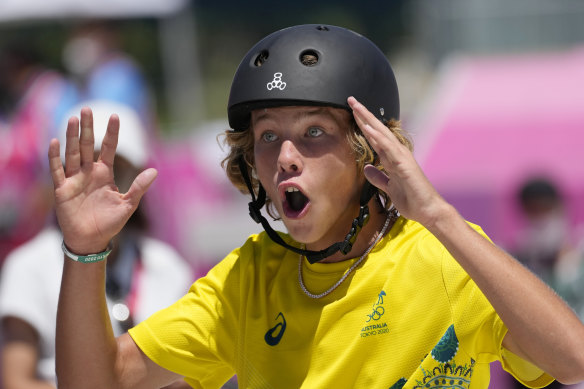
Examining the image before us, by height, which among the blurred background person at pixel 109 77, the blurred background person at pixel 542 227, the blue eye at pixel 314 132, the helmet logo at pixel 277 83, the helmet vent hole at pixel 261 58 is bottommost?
the blue eye at pixel 314 132

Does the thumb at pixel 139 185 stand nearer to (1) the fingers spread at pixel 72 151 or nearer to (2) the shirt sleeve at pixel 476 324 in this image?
(1) the fingers spread at pixel 72 151

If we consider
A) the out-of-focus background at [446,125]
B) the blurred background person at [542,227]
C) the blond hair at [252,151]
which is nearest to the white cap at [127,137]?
the out-of-focus background at [446,125]

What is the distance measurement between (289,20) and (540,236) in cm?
1463

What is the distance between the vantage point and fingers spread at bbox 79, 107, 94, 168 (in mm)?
2738

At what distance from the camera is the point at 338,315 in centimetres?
276

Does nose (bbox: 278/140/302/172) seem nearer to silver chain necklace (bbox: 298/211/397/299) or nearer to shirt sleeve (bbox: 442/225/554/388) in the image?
silver chain necklace (bbox: 298/211/397/299)

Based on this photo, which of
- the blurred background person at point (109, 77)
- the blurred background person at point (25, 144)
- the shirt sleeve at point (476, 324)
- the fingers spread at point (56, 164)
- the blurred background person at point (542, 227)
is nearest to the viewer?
the shirt sleeve at point (476, 324)

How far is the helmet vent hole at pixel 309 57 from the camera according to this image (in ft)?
9.70

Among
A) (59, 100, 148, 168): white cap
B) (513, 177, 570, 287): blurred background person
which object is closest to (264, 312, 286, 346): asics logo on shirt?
(59, 100, 148, 168): white cap

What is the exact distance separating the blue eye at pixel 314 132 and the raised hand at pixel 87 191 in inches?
19.4

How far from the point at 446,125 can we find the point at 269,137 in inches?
260

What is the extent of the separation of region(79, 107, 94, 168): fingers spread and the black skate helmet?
0.49m

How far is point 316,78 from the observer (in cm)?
283

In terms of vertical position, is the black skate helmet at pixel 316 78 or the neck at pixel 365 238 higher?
the black skate helmet at pixel 316 78
